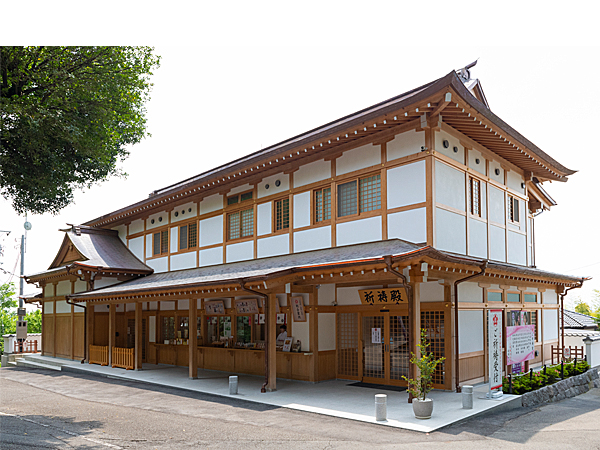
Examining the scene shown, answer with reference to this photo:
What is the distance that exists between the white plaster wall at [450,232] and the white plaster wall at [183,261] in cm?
994

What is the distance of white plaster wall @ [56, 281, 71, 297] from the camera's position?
22.1m

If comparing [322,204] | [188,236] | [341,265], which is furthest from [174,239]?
[341,265]

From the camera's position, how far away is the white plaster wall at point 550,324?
55.2ft

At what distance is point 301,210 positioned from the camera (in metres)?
14.5

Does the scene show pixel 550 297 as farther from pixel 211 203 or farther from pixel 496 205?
pixel 211 203

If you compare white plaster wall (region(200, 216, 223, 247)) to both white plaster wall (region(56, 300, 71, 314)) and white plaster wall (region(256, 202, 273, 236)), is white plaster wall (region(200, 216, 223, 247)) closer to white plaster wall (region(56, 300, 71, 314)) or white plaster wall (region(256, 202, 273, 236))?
white plaster wall (region(256, 202, 273, 236))

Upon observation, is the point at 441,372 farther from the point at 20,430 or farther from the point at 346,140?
the point at 20,430

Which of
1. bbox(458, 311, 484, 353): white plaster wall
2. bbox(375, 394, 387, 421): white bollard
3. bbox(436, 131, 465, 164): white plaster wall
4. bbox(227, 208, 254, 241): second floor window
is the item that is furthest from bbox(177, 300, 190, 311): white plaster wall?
bbox(436, 131, 465, 164): white plaster wall

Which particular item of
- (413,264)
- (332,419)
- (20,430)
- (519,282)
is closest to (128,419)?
(20,430)

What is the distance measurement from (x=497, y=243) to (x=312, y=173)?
18.8ft

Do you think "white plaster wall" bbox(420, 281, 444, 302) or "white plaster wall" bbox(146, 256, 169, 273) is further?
"white plaster wall" bbox(146, 256, 169, 273)

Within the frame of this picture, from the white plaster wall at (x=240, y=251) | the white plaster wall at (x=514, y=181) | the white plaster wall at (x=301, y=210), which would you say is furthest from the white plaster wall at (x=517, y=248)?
the white plaster wall at (x=240, y=251)

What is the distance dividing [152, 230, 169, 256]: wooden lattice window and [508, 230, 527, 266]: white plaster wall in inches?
503

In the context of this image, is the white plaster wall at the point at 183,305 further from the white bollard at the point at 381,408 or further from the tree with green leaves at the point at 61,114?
the white bollard at the point at 381,408
